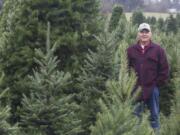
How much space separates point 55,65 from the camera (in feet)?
23.4

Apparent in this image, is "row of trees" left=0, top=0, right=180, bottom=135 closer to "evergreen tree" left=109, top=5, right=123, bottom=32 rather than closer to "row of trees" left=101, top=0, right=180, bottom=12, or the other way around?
"evergreen tree" left=109, top=5, right=123, bottom=32

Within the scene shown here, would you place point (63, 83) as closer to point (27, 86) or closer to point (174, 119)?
point (27, 86)

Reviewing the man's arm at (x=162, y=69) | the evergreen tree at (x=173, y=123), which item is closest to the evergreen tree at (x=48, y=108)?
the man's arm at (x=162, y=69)

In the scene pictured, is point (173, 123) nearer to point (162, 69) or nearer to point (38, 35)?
point (162, 69)

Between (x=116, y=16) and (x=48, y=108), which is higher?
(x=48, y=108)

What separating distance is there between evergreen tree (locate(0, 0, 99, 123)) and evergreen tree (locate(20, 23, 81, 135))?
0.68 meters

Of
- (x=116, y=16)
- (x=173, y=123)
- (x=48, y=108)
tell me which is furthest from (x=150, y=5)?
(x=173, y=123)

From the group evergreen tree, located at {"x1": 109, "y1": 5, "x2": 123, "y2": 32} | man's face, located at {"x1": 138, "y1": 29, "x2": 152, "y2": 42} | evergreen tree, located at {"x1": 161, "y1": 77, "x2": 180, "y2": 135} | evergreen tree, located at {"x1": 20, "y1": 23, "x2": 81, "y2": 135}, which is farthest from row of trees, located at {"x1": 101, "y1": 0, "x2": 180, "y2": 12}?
evergreen tree, located at {"x1": 161, "y1": 77, "x2": 180, "y2": 135}

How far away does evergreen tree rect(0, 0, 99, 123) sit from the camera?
26.3 feet

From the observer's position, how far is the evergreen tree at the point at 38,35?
8.02m

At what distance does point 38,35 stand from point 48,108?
178 cm

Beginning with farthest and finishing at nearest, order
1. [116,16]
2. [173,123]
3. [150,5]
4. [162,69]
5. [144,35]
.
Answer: [150,5] → [116,16] → [162,69] → [144,35] → [173,123]

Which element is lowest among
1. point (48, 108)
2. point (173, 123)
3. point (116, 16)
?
point (116, 16)

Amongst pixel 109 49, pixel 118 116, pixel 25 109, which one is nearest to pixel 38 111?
pixel 25 109
